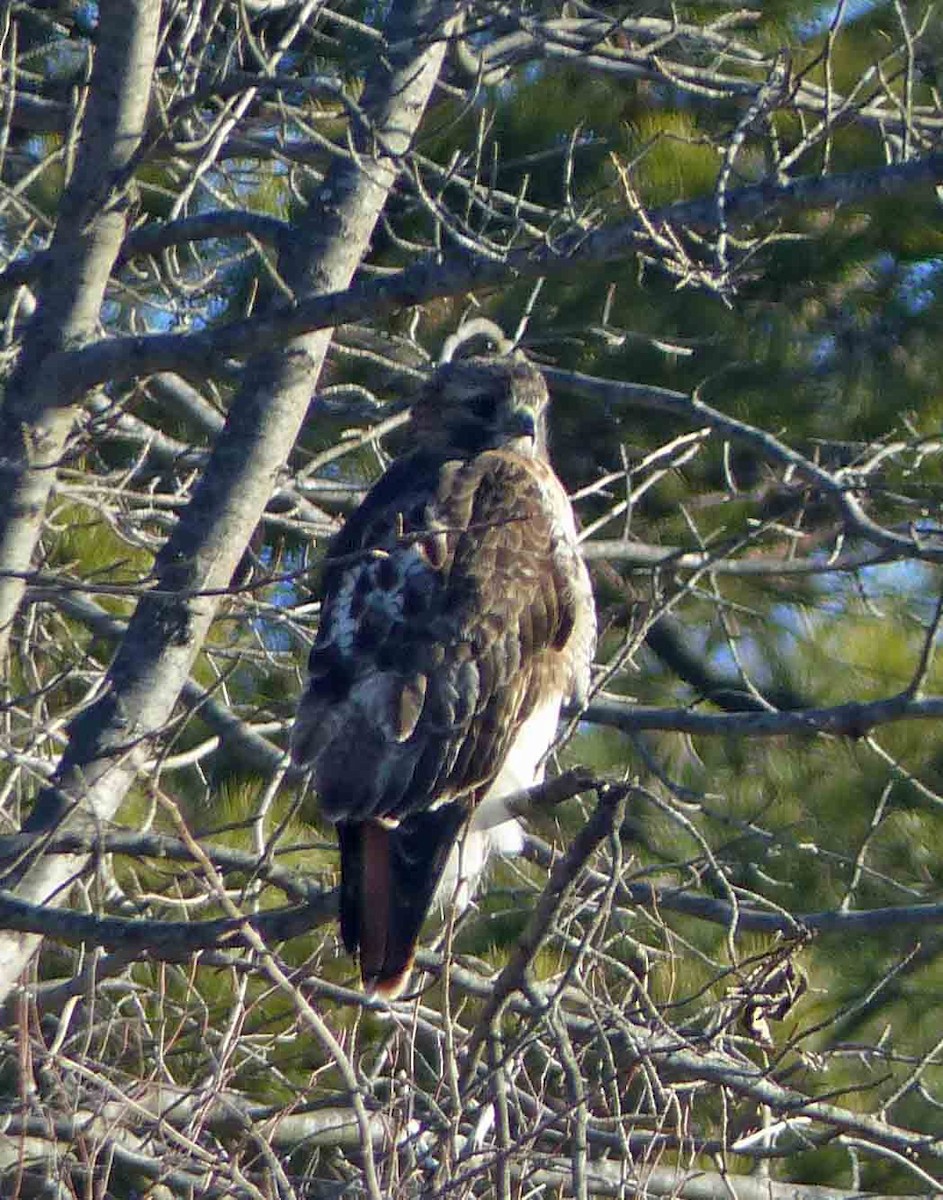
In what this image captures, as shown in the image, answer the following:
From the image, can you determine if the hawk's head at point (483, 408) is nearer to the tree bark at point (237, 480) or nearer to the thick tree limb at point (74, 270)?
the tree bark at point (237, 480)

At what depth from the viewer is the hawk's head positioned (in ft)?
15.0

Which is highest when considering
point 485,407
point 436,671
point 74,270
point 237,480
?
point 74,270

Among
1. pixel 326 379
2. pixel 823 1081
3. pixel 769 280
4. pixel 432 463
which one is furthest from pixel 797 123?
pixel 823 1081

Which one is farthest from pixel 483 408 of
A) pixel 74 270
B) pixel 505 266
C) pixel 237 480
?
pixel 505 266

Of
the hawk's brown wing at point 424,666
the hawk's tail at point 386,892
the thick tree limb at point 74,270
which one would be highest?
the thick tree limb at point 74,270

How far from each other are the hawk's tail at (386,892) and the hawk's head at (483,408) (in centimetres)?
107

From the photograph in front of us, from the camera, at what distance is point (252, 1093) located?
526 centimetres

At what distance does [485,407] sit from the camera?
4.66m

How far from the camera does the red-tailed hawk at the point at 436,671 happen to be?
12.6ft

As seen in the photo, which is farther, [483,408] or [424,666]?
[483,408]

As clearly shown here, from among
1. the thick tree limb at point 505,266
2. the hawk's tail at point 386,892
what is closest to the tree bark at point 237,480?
the hawk's tail at point 386,892

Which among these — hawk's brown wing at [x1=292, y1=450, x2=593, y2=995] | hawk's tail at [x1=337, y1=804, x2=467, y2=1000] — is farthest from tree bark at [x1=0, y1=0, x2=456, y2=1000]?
hawk's tail at [x1=337, y1=804, x2=467, y2=1000]

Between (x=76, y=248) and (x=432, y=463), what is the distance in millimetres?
1084

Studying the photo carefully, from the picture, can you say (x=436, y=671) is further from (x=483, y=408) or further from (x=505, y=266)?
(x=505, y=266)
